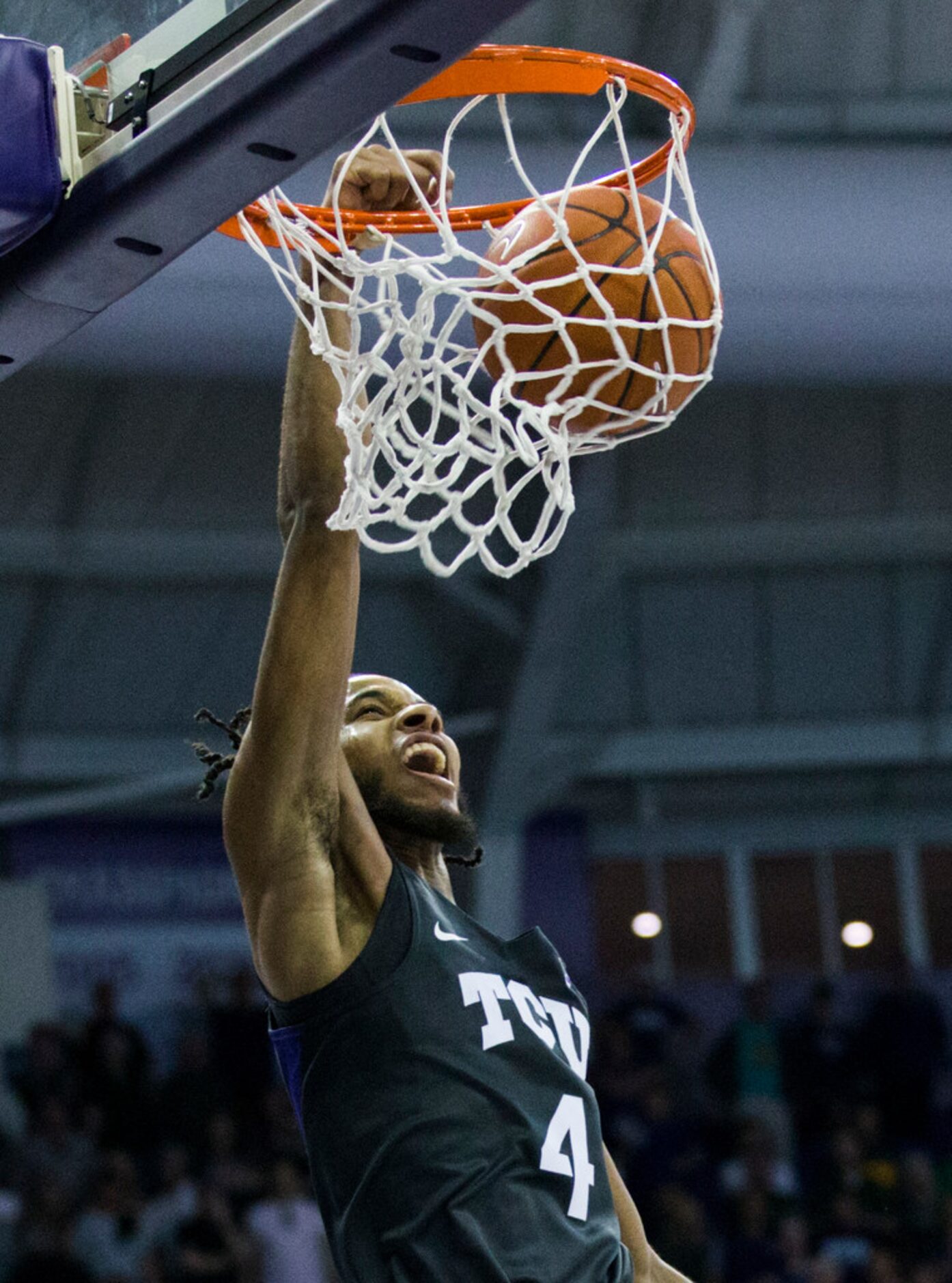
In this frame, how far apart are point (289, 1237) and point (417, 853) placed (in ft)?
17.2

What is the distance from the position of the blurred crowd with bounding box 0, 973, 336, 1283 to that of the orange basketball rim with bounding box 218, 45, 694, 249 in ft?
18.6

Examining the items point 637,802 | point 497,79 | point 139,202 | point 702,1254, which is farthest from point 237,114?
point 637,802

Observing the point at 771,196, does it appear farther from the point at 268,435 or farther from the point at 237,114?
the point at 237,114

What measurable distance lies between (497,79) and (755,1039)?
7.97 meters

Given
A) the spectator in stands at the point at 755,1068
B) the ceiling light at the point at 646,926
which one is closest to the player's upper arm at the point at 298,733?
the spectator in stands at the point at 755,1068

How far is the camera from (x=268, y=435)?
9359 millimetres

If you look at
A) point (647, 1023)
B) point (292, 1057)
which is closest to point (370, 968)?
point (292, 1057)

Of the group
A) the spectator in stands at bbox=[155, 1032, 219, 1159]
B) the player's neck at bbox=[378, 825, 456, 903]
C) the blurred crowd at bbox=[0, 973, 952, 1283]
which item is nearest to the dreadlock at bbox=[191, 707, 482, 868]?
the player's neck at bbox=[378, 825, 456, 903]

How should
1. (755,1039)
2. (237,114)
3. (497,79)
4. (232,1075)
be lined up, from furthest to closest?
(755,1039), (232,1075), (497,79), (237,114)

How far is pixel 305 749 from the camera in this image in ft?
7.98

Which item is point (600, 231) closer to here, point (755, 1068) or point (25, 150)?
point (25, 150)

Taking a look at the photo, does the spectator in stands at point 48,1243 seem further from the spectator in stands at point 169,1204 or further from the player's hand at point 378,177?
the player's hand at point 378,177

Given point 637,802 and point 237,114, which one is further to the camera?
point 637,802

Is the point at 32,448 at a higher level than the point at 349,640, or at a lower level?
lower
